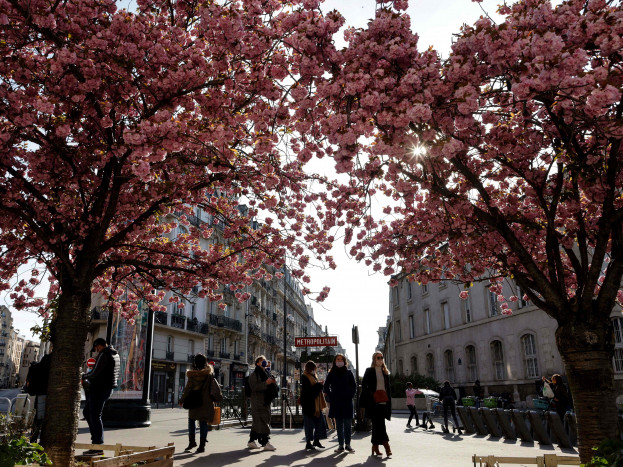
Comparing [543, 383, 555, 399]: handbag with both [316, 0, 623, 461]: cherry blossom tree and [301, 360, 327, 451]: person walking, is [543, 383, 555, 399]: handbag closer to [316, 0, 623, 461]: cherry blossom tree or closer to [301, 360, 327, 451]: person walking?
[301, 360, 327, 451]: person walking

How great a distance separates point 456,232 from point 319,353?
889cm

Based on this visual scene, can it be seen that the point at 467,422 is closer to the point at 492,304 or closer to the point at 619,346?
the point at 619,346

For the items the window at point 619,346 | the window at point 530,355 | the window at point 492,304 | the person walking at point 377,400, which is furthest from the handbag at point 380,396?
the window at point 492,304

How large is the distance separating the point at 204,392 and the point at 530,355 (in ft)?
79.6

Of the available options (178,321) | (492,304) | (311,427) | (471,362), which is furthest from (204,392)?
(178,321)

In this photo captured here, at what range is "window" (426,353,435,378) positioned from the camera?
39.1 metres

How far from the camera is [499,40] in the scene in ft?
16.9

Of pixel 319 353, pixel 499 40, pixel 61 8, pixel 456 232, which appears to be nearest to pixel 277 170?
pixel 456 232

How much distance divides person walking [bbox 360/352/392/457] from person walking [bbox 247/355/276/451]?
186 cm

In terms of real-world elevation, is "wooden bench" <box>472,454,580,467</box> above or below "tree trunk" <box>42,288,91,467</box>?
below

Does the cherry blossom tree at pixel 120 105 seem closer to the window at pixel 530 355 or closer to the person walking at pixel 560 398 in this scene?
the person walking at pixel 560 398

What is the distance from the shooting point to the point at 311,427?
1013 cm

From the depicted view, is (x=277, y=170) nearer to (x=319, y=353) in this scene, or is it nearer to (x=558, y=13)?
(x=558, y=13)

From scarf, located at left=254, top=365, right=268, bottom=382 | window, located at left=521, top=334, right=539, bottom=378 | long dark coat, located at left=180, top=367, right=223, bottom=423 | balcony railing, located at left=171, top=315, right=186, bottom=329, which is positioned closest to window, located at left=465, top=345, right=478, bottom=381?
window, located at left=521, top=334, right=539, bottom=378
